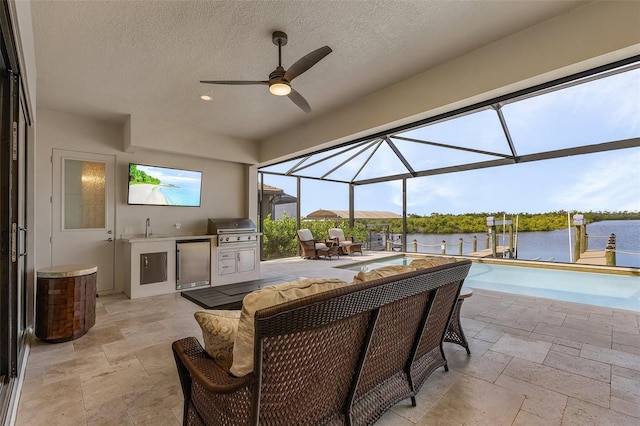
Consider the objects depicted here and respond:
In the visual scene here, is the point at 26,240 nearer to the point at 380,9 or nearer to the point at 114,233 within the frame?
the point at 114,233

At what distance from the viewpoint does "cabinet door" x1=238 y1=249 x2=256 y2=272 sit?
5.49m

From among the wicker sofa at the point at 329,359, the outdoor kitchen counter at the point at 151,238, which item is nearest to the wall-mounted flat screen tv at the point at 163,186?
the outdoor kitchen counter at the point at 151,238

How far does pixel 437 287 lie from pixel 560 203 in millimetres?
6570

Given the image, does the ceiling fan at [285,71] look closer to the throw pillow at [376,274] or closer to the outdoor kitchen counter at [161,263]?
the throw pillow at [376,274]

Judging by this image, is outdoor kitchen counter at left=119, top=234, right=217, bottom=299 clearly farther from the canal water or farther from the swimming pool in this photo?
the canal water

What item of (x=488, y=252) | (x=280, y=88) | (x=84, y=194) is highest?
(x=280, y=88)

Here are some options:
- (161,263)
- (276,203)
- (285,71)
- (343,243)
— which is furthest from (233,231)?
(343,243)

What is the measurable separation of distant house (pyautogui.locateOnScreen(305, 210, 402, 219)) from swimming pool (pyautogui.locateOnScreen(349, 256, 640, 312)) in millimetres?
3574

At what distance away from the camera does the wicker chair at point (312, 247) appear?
27.2 ft

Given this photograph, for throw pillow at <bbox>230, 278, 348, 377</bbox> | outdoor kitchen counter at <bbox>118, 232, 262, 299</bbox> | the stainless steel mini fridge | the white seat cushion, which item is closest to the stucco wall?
outdoor kitchen counter at <bbox>118, 232, 262, 299</bbox>

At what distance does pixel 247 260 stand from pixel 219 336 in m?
4.34

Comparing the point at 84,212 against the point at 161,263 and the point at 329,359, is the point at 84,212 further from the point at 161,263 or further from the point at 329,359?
the point at 329,359

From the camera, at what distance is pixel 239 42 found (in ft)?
8.91

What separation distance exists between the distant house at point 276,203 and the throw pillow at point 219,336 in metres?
6.58
